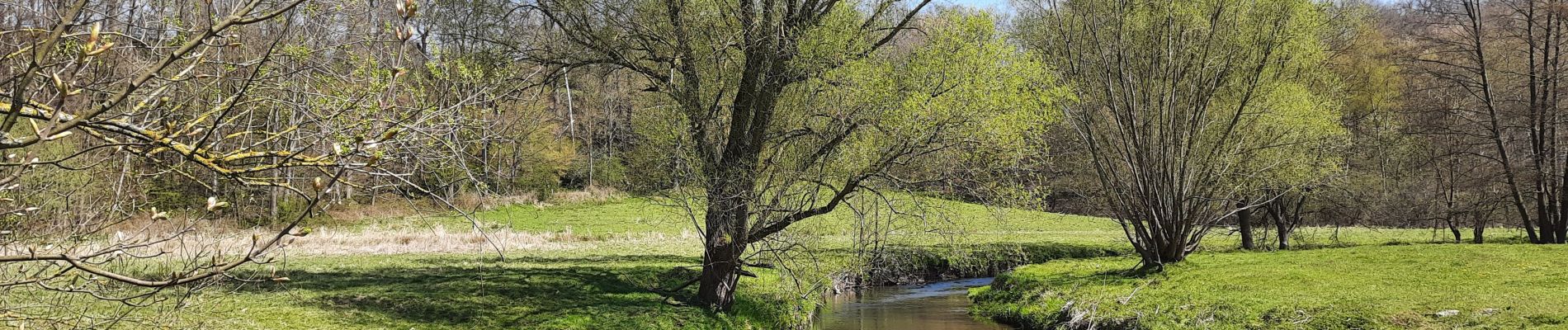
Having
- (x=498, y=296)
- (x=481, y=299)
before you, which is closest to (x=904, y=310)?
(x=498, y=296)

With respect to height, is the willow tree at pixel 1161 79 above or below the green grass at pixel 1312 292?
above

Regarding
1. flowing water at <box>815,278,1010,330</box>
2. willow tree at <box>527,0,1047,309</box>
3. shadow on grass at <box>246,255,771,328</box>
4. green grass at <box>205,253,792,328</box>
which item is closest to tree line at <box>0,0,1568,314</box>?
willow tree at <box>527,0,1047,309</box>

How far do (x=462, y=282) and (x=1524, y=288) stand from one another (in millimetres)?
13800

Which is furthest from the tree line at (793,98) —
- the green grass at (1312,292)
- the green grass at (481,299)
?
the green grass at (1312,292)

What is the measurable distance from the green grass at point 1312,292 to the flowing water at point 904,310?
0.63 metres

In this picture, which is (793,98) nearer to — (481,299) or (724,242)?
(724,242)

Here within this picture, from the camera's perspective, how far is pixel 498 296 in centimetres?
1197

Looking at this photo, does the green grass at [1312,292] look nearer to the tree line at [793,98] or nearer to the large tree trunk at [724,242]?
the tree line at [793,98]

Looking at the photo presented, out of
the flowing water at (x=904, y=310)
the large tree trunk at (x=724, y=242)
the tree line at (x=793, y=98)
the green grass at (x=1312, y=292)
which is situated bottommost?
the flowing water at (x=904, y=310)

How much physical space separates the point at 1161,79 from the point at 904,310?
602cm

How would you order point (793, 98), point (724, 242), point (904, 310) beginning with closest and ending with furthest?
1. point (724, 242)
2. point (793, 98)
3. point (904, 310)

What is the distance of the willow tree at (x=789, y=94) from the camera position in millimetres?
11250

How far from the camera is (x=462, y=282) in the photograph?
12.9m

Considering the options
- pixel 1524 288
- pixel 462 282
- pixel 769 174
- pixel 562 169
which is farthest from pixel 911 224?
pixel 562 169
